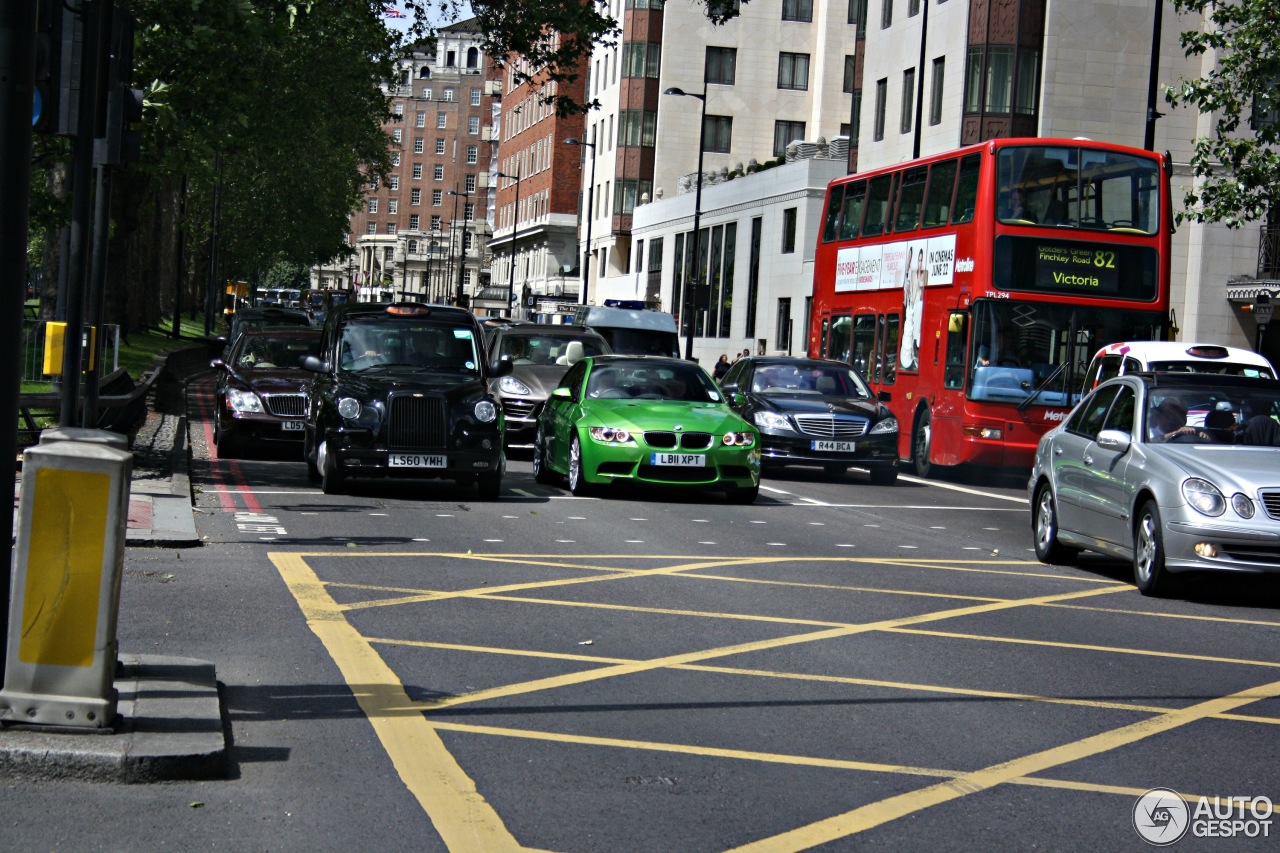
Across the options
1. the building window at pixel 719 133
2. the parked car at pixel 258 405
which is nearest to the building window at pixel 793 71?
the building window at pixel 719 133

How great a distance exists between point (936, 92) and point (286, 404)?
32.6 meters

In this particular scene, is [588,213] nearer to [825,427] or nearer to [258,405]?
[825,427]

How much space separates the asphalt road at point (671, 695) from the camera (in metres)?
5.37

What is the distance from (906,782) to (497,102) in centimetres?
15030

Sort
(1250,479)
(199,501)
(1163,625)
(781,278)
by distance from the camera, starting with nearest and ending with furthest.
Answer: (1163,625)
(1250,479)
(199,501)
(781,278)

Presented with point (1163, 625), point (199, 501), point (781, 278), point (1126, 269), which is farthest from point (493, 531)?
point (781, 278)

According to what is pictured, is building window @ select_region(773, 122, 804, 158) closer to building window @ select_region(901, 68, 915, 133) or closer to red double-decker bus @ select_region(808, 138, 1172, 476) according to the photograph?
building window @ select_region(901, 68, 915, 133)

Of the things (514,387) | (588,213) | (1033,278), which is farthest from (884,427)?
(588,213)

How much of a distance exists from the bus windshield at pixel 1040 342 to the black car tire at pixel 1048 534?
9168mm

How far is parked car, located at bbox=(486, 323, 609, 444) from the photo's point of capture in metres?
23.4

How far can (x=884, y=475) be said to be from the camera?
2289 centimetres

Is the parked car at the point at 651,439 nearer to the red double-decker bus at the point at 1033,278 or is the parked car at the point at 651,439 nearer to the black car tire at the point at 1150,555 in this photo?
the red double-decker bus at the point at 1033,278

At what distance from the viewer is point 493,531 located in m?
14.2

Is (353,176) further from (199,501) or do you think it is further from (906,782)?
(906,782)
